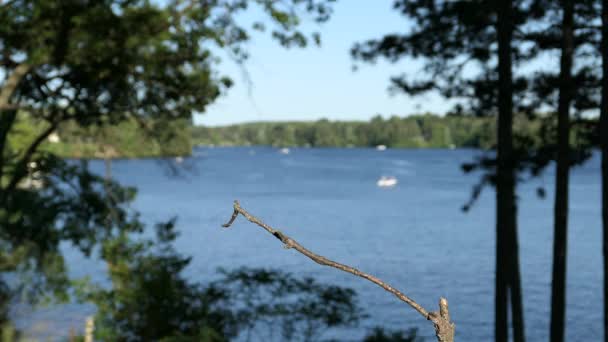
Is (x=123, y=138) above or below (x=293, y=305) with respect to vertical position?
above

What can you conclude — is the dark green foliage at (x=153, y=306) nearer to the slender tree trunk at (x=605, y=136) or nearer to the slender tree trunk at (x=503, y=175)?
the slender tree trunk at (x=503, y=175)

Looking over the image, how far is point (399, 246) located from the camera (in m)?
40.8

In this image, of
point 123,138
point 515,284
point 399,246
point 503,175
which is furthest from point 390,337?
point 399,246

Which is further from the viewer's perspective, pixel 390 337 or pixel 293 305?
pixel 293 305

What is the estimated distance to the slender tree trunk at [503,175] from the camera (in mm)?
11234

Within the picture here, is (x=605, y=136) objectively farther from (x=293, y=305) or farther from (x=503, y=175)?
(x=293, y=305)

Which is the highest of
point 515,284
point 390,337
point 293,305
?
point 515,284

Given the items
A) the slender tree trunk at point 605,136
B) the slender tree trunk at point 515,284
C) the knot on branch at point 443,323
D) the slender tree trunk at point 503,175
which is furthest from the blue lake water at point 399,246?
the knot on branch at point 443,323

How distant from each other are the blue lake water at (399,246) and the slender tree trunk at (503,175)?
2.27 feet

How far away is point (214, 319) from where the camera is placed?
11562mm

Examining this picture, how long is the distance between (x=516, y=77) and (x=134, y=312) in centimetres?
679

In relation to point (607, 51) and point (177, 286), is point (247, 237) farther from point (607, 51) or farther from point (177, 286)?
point (607, 51)

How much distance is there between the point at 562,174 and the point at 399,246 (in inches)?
1186

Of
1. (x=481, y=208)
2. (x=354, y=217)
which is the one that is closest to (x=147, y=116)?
(x=354, y=217)
